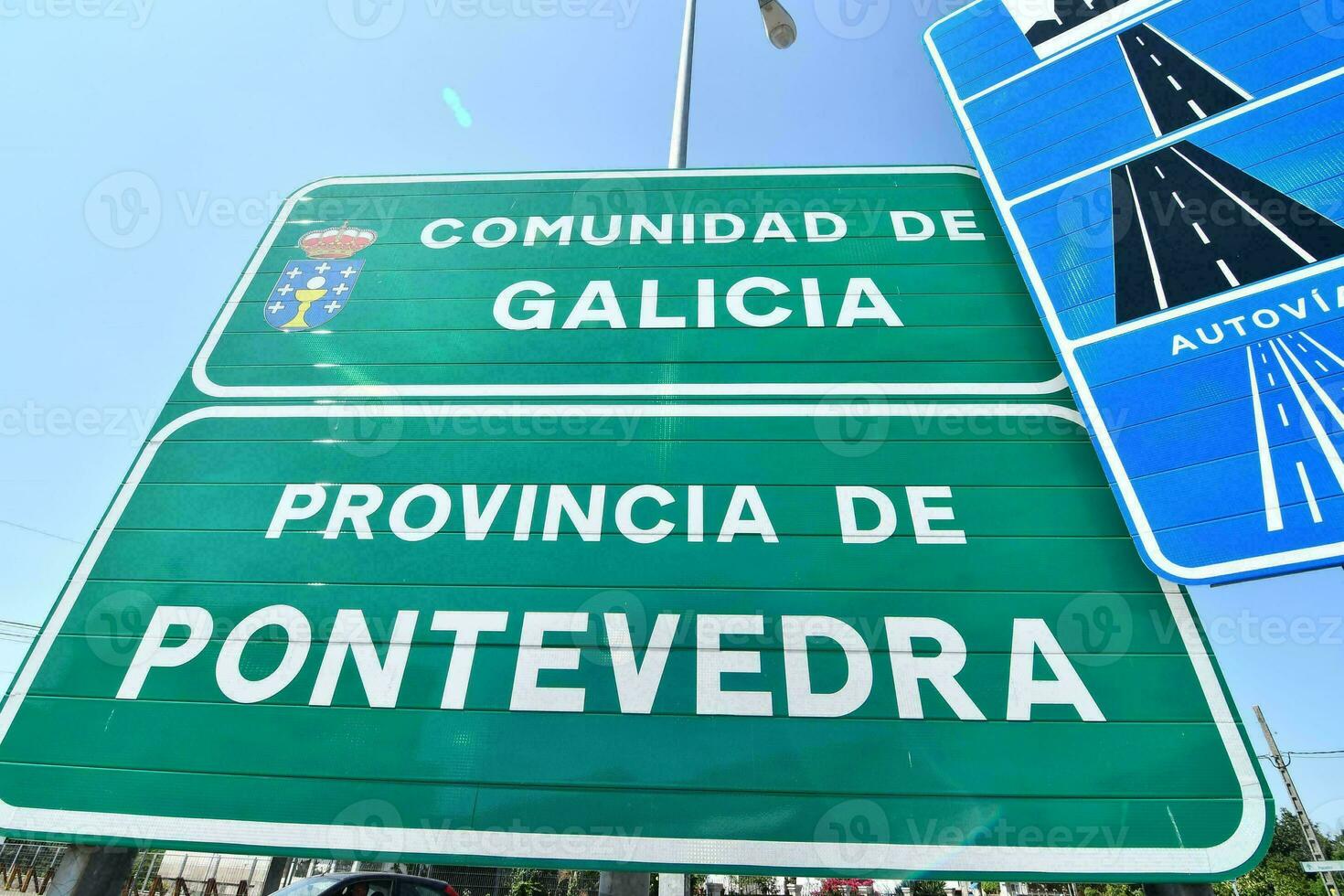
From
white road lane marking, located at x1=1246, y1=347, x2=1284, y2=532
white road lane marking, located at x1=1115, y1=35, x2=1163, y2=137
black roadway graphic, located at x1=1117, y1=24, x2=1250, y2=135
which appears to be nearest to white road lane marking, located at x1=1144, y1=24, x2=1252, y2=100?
black roadway graphic, located at x1=1117, y1=24, x2=1250, y2=135

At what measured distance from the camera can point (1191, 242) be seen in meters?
3.13

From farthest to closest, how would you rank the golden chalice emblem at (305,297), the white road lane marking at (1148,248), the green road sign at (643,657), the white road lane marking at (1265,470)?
the golden chalice emblem at (305,297) → the white road lane marking at (1148,248) → the white road lane marking at (1265,470) → the green road sign at (643,657)

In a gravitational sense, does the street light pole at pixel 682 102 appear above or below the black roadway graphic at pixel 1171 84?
above

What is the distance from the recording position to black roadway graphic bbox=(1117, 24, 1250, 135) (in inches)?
136

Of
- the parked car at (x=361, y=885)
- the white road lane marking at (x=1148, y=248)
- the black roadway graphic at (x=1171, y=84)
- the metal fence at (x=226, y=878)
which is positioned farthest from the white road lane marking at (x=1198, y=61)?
the metal fence at (x=226, y=878)

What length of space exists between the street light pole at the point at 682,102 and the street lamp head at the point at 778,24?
63cm

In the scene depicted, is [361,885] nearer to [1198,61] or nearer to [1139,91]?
[1139,91]

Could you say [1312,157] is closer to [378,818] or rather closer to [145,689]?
[378,818]

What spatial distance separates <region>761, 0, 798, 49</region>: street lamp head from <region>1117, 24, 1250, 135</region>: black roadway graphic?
6.67ft

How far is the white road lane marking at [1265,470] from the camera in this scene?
2.42 m

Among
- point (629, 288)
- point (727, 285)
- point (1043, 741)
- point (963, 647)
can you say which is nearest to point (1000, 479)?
point (963, 647)

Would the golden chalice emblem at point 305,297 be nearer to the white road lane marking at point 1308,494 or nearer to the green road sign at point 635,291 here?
the green road sign at point 635,291

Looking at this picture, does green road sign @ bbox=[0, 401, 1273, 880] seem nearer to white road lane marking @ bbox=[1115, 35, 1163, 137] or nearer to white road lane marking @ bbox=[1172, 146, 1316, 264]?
white road lane marking @ bbox=[1172, 146, 1316, 264]

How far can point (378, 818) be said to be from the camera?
235cm
